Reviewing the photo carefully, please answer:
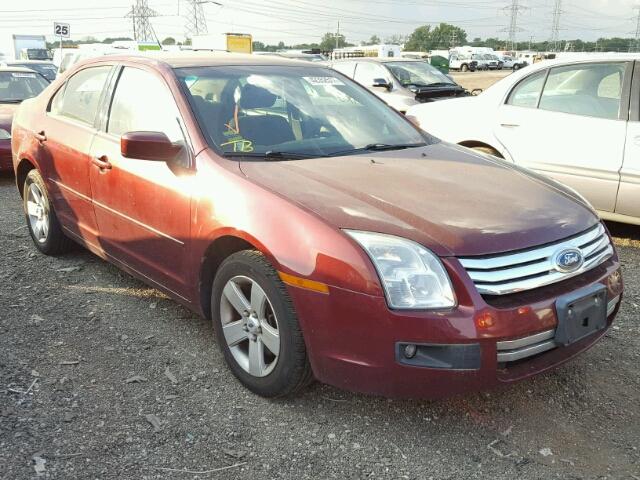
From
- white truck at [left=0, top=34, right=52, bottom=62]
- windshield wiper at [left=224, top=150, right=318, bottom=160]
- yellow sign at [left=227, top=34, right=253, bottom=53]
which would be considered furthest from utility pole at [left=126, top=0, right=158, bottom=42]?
windshield wiper at [left=224, top=150, right=318, bottom=160]

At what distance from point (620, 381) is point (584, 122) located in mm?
2756

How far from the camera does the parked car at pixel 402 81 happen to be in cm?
1091

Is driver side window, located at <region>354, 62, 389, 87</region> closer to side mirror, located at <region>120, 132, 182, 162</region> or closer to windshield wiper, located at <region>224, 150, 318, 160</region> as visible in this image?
windshield wiper, located at <region>224, 150, 318, 160</region>

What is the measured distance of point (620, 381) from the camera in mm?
3141

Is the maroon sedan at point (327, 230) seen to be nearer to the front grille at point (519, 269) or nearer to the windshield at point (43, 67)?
the front grille at point (519, 269)

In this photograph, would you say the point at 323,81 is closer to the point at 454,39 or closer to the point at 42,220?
the point at 42,220

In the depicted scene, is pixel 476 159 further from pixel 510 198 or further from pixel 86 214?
pixel 86 214

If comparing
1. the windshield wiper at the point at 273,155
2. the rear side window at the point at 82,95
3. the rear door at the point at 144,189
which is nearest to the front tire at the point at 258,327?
the rear door at the point at 144,189

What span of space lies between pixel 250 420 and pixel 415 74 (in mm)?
10122

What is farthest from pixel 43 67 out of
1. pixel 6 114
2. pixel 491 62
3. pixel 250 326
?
pixel 491 62

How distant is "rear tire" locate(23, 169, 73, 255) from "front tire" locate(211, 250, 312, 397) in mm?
2199

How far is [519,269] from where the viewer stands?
2512 millimetres

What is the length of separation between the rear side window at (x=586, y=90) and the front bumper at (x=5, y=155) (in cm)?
613

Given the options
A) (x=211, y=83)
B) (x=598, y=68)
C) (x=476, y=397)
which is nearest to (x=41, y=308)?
(x=211, y=83)
